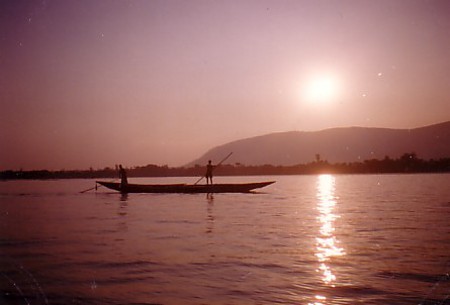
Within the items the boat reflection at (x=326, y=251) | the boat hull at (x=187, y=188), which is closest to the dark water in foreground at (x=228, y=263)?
the boat reflection at (x=326, y=251)

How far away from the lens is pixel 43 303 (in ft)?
28.9

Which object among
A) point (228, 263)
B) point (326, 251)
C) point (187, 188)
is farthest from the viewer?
point (187, 188)

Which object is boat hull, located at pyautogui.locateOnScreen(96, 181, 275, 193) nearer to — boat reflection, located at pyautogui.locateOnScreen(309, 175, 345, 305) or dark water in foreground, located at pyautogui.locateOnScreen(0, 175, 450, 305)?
dark water in foreground, located at pyautogui.locateOnScreen(0, 175, 450, 305)

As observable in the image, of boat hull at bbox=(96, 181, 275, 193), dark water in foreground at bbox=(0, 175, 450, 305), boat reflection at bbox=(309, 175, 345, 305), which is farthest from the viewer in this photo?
boat hull at bbox=(96, 181, 275, 193)

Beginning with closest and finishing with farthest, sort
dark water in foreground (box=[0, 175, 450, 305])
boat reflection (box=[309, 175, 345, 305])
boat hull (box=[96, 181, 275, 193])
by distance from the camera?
dark water in foreground (box=[0, 175, 450, 305]) < boat reflection (box=[309, 175, 345, 305]) < boat hull (box=[96, 181, 275, 193])

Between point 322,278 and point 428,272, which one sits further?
point 428,272

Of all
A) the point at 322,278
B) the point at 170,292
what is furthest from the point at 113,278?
the point at 322,278

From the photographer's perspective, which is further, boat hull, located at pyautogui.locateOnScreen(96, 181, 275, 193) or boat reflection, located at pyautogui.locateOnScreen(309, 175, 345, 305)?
boat hull, located at pyautogui.locateOnScreen(96, 181, 275, 193)

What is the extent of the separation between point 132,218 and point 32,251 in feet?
31.8

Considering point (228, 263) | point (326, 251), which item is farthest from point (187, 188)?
point (228, 263)

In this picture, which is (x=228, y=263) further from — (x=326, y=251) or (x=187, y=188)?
(x=187, y=188)

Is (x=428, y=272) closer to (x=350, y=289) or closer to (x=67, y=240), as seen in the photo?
(x=350, y=289)

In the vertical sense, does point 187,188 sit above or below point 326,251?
above

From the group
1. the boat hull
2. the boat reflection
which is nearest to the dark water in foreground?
the boat reflection
